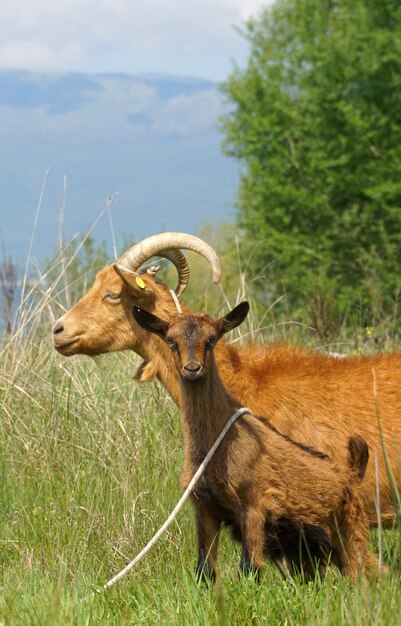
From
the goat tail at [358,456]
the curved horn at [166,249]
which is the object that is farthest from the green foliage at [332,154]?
the goat tail at [358,456]

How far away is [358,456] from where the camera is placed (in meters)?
5.75

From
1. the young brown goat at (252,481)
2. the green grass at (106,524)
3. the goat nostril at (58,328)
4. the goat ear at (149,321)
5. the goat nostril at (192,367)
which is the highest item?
the goat ear at (149,321)

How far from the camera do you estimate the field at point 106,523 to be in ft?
15.2

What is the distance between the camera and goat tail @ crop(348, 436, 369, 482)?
5.73m

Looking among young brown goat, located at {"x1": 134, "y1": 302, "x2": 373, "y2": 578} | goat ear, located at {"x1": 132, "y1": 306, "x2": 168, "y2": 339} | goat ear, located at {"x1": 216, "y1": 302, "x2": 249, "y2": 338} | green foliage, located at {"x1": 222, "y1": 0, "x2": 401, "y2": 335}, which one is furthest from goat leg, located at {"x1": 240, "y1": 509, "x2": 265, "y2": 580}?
green foliage, located at {"x1": 222, "y1": 0, "x2": 401, "y2": 335}

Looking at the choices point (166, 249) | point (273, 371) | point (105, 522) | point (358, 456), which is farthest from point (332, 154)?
point (358, 456)

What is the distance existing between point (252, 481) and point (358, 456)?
0.66 metres

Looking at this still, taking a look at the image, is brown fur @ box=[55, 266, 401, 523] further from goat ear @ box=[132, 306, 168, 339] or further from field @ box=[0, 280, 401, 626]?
goat ear @ box=[132, 306, 168, 339]

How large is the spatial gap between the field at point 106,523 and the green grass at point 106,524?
10 mm

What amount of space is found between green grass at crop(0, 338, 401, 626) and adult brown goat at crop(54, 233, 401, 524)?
61 cm

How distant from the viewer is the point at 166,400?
8.77m

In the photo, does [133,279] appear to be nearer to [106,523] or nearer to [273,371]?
[273,371]

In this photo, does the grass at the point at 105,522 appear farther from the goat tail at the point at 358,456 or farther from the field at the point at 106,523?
the goat tail at the point at 358,456

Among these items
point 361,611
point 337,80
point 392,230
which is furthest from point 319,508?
point 337,80
